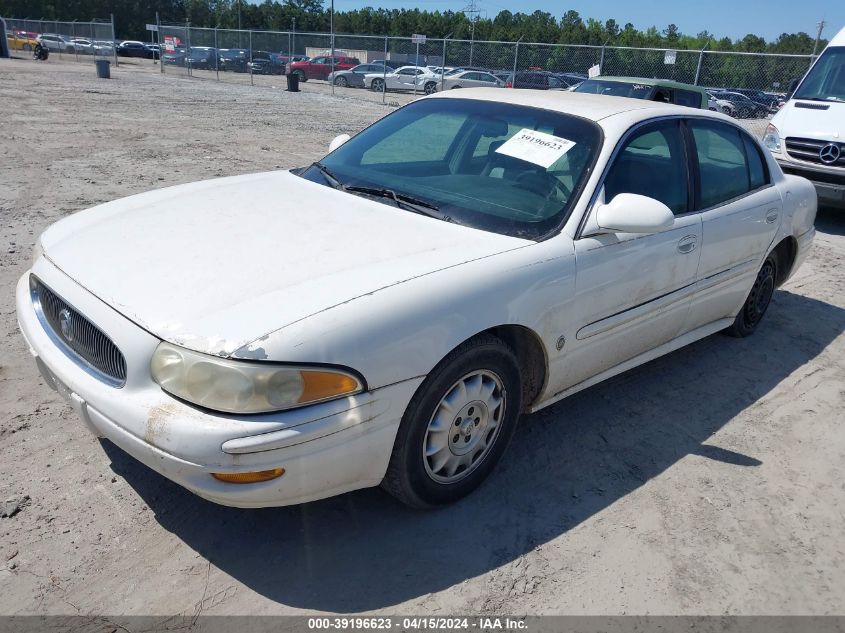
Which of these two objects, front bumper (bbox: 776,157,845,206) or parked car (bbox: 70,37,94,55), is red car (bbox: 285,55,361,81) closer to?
parked car (bbox: 70,37,94,55)

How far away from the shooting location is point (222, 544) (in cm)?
268

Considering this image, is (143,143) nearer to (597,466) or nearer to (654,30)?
(597,466)

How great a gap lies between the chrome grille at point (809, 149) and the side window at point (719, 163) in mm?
5041

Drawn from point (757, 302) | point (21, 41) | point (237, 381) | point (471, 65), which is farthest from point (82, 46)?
point (237, 381)

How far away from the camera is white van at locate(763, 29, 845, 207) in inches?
337

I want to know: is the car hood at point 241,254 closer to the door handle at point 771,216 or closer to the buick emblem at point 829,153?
the door handle at point 771,216

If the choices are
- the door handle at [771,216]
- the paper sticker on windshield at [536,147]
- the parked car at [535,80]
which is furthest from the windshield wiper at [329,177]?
the parked car at [535,80]

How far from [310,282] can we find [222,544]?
1065mm

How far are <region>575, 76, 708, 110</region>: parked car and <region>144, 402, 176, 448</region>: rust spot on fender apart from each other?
38.1 ft

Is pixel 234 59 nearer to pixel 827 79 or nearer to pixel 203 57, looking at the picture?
pixel 203 57

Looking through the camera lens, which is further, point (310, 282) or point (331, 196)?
point (331, 196)

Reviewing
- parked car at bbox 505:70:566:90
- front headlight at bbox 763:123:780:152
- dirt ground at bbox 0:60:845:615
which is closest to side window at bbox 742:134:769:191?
dirt ground at bbox 0:60:845:615

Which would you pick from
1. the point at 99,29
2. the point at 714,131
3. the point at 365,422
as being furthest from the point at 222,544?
the point at 99,29

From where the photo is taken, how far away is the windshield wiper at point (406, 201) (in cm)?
324
